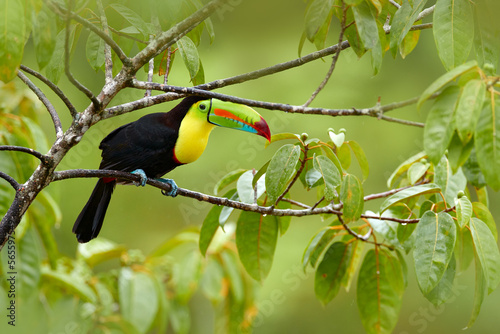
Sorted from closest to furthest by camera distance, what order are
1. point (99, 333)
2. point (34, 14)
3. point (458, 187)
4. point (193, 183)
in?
point (34, 14), point (458, 187), point (99, 333), point (193, 183)

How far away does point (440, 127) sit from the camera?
111cm

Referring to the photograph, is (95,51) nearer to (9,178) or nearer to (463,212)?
(9,178)

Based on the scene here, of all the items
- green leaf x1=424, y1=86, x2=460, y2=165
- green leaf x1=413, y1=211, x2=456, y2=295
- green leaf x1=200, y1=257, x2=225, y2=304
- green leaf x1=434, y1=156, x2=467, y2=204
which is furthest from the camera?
green leaf x1=200, y1=257, x2=225, y2=304

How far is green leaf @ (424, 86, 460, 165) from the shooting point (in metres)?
1.10

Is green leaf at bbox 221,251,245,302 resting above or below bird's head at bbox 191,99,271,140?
below

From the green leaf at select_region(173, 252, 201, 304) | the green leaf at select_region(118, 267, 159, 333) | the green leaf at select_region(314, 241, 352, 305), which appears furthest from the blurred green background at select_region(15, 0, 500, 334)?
the green leaf at select_region(314, 241, 352, 305)

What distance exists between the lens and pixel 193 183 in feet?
18.2

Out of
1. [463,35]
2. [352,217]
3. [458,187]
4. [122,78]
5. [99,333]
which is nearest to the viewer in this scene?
[463,35]

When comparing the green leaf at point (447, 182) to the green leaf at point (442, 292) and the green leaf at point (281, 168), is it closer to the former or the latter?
the green leaf at point (442, 292)

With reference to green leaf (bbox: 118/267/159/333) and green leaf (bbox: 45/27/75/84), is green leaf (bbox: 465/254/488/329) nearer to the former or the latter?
green leaf (bbox: 45/27/75/84)

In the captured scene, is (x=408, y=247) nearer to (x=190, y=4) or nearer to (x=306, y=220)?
(x=190, y=4)

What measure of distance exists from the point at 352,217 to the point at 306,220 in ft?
14.1

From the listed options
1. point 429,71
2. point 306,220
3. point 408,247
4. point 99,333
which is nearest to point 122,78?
point 408,247

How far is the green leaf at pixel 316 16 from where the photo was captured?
1336 mm
